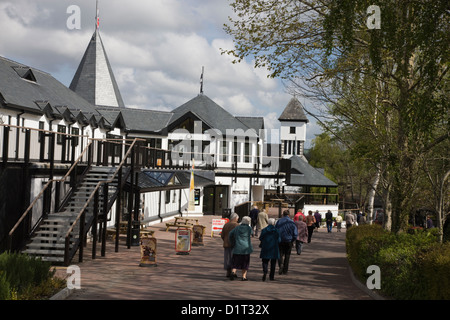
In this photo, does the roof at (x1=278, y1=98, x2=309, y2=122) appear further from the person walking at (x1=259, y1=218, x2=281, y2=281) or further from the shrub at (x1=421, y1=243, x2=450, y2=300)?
the shrub at (x1=421, y1=243, x2=450, y2=300)

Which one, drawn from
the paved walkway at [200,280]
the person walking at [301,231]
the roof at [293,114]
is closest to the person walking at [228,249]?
the paved walkway at [200,280]

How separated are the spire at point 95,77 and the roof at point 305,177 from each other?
2007 centimetres

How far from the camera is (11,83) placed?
2817 centimetres

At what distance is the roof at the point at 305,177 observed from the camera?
5806cm

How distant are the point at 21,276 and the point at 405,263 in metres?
7.66

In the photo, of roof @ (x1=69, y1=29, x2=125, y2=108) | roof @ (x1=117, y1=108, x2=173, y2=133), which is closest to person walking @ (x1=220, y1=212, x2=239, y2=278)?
roof @ (x1=117, y1=108, x2=173, y2=133)

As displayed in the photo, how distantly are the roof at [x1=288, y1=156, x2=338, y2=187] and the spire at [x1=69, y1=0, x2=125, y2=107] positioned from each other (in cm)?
2007

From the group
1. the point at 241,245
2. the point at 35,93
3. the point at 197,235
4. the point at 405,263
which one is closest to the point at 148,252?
the point at 241,245

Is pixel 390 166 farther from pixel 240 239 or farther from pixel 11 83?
pixel 11 83

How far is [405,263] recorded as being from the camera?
11.4 metres

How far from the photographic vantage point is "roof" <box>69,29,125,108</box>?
50.4 metres

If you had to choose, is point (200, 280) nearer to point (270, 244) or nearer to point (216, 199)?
point (270, 244)

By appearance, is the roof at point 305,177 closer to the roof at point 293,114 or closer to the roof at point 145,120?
the roof at point 145,120
